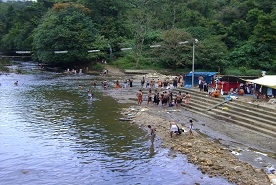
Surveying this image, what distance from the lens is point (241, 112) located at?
25.2m

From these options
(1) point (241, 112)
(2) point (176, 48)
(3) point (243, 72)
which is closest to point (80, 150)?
(1) point (241, 112)

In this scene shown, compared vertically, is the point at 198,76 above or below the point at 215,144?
above

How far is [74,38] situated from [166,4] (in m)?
24.8

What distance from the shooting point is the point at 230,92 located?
30.8m

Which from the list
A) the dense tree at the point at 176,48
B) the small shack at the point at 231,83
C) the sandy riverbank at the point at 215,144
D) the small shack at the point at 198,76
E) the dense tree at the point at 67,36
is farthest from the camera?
the dense tree at the point at 67,36

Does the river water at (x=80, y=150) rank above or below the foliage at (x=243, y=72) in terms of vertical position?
below

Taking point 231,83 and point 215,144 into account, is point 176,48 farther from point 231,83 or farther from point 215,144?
point 215,144

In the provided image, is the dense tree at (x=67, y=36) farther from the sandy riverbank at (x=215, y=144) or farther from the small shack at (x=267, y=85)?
the small shack at (x=267, y=85)

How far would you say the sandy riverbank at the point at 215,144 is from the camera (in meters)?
15.4

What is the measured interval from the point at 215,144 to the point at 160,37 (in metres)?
42.3

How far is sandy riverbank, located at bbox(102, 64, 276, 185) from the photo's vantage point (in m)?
15.4

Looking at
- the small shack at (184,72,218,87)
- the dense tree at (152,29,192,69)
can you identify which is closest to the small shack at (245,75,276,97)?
the small shack at (184,72,218,87)

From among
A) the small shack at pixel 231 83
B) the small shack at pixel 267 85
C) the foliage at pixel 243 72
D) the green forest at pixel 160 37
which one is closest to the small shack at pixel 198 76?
the small shack at pixel 231 83

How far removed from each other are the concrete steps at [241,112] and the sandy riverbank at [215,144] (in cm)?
81
